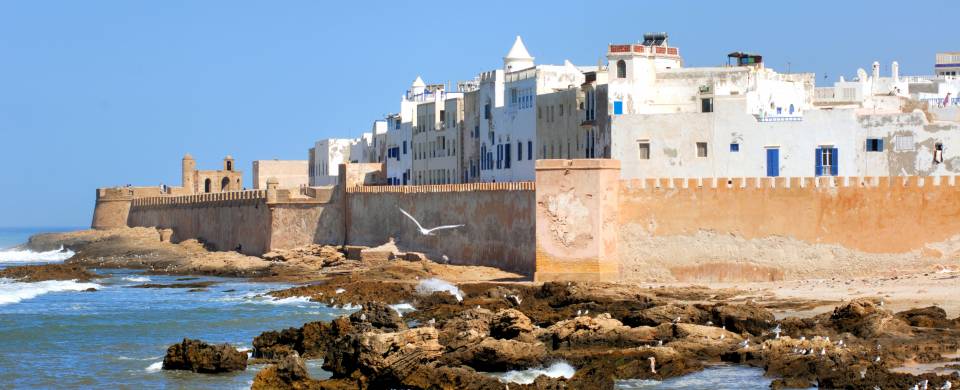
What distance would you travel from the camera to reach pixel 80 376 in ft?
89.0

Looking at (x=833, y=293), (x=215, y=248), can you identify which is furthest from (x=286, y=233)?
(x=833, y=293)

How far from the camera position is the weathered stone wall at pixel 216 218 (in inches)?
2162

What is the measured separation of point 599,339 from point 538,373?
287 centimetres

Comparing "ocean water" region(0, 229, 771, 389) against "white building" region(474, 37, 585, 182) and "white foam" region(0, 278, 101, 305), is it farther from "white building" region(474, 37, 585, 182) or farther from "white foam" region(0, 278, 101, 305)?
"white building" region(474, 37, 585, 182)

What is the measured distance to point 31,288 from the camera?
46.6 meters

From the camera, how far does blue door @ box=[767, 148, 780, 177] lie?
1681 inches

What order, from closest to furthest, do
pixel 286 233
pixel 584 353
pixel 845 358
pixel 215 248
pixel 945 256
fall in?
pixel 845 358 < pixel 584 353 < pixel 945 256 < pixel 286 233 < pixel 215 248

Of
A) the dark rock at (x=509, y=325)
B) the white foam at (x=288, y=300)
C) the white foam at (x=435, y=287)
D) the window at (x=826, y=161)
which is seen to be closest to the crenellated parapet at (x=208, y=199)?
the white foam at (x=288, y=300)

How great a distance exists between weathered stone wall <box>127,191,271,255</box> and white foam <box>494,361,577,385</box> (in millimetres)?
29086

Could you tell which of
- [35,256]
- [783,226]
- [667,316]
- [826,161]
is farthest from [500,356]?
[35,256]

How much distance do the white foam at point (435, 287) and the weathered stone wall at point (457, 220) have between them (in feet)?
7.71

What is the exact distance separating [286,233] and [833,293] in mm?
23878

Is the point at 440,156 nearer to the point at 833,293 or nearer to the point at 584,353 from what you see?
the point at 833,293

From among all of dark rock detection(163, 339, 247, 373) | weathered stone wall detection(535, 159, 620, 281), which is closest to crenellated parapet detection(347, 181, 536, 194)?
weathered stone wall detection(535, 159, 620, 281)
